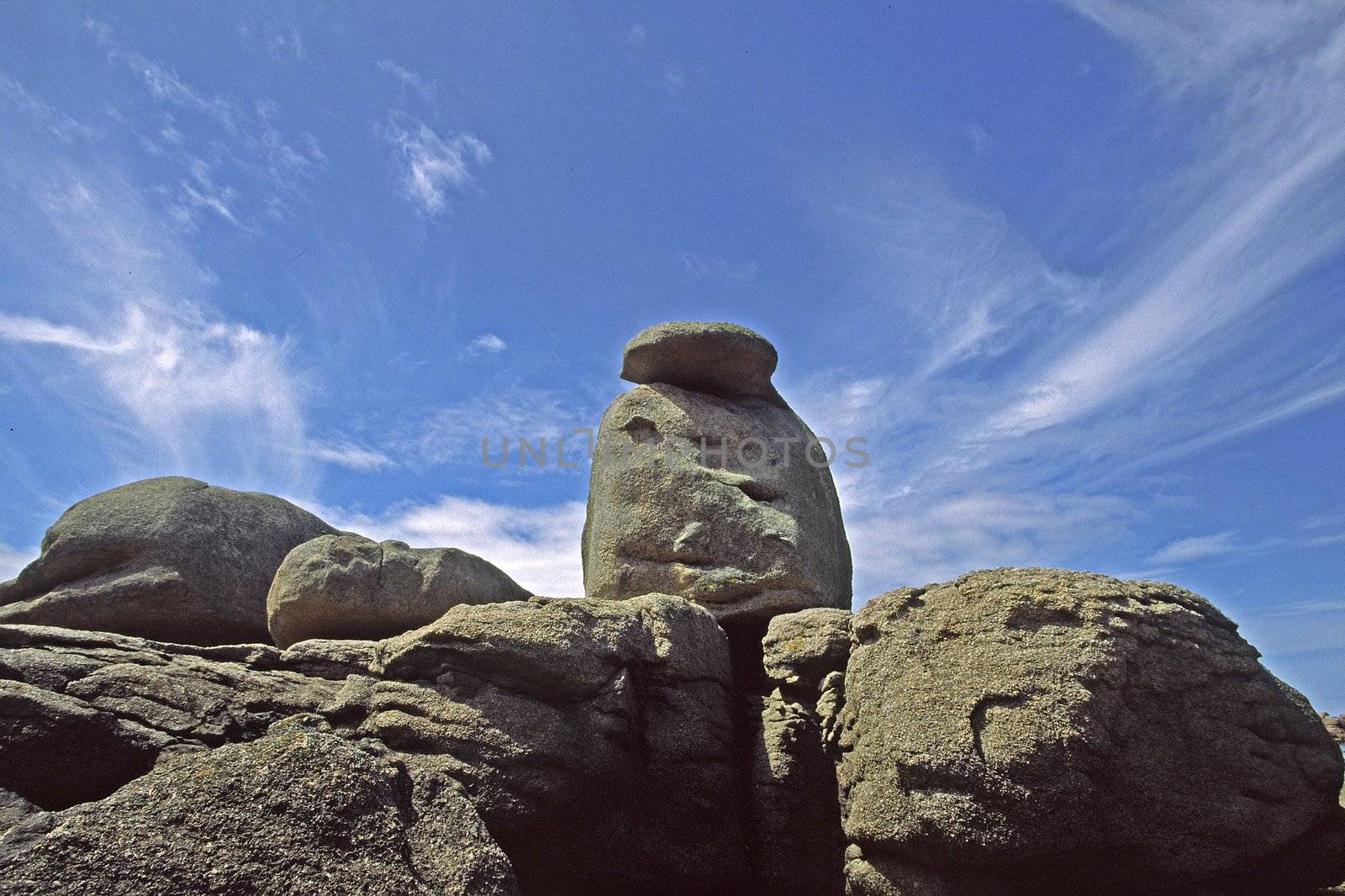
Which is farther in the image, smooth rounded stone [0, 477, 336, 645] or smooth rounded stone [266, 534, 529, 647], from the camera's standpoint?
smooth rounded stone [0, 477, 336, 645]

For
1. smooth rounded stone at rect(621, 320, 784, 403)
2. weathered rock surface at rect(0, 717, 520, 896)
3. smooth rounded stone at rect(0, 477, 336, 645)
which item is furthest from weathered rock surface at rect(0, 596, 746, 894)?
smooth rounded stone at rect(621, 320, 784, 403)

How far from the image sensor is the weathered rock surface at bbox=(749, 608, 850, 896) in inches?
266

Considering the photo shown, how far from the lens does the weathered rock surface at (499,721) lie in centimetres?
602

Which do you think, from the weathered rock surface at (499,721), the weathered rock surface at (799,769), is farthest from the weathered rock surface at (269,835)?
the weathered rock surface at (799,769)

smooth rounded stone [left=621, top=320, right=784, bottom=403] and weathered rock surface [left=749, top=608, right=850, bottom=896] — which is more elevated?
smooth rounded stone [left=621, top=320, right=784, bottom=403]

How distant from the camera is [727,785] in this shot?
6.93 metres

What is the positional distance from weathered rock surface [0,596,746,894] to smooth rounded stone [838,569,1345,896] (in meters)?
1.35

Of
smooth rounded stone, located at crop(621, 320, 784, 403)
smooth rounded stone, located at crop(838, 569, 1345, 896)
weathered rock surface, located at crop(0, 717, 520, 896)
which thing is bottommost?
weathered rock surface, located at crop(0, 717, 520, 896)

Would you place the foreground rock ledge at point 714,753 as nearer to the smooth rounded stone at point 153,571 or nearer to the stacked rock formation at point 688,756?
the stacked rock formation at point 688,756

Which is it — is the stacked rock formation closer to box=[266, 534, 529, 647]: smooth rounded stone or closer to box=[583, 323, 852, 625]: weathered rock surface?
box=[583, 323, 852, 625]: weathered rock surface

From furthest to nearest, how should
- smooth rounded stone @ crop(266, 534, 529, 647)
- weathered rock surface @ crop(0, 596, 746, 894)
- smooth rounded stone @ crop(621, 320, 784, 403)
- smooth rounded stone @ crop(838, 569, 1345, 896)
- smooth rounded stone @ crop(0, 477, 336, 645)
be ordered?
smooth rounded stone @ crop(621, 320, 784, 403) < smooth rounded stone @ crop(0, 477, 336, 645) < smooth rounded stone @ crop(266, 534, 529, 647) < weathered rock surface @ crop(0, 596, 746, 894) < smooth rounded stone @ crop(838, 569, 1345, 896)

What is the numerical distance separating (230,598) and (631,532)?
4660 mm

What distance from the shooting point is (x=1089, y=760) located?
5.61m

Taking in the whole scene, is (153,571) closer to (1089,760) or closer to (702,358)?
A: (702,358)
